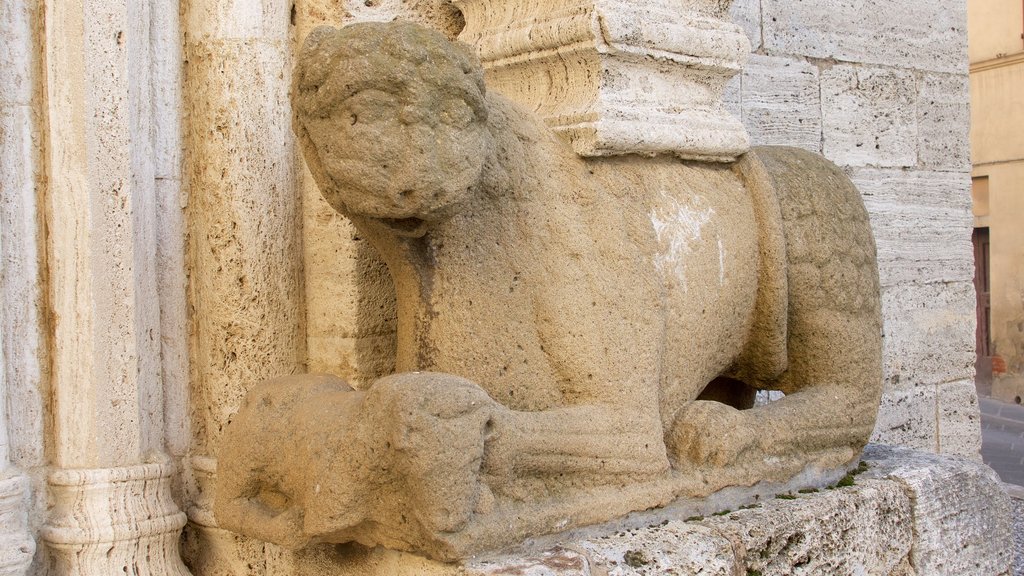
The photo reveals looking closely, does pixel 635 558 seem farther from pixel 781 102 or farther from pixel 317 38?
pixel 781 102

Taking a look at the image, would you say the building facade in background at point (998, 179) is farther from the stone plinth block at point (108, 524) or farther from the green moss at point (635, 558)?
the stone plinth block at point (108, 524)

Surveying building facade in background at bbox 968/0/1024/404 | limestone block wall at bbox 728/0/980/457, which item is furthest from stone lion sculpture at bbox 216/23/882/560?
building facade in background at bbox 968/0/1024/404

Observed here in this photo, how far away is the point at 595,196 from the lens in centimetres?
241

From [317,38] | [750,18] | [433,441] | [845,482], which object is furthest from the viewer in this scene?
[750,18]

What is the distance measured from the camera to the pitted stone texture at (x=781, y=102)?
Result: 396cm

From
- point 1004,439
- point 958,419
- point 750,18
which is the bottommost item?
point 1004,439

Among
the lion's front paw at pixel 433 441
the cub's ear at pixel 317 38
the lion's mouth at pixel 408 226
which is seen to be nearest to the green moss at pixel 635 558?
the lion's front paw at pixel 433 441

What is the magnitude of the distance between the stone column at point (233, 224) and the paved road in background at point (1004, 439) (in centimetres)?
511

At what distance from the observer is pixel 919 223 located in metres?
4.41

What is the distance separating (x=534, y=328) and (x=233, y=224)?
0.79 metres

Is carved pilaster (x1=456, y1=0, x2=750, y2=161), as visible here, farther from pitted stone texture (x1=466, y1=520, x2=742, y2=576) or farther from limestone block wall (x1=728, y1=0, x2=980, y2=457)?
limestone block wall (x1=728, y1=0, x2=980, y2=457)

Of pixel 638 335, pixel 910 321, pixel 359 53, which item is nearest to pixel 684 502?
pixel 638 335

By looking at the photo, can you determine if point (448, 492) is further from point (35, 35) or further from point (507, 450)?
point (35, 35)

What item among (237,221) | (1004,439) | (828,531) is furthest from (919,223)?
(1004,439)
